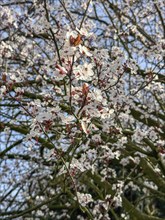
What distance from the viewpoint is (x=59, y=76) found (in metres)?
1.80

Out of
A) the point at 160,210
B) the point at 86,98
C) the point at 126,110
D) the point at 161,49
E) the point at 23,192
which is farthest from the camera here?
the point at 160,210

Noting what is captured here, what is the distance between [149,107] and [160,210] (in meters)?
4.94

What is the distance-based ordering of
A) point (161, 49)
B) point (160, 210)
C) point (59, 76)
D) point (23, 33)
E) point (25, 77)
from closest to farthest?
point (59, 76) < point (161, 49) < point (25, 77) < point (23, 33) < point (160, 210)

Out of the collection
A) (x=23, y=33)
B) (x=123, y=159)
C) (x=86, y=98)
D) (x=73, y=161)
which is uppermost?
(x=23, y=33)

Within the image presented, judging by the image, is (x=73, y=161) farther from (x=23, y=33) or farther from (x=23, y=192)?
(x=23, y=192)

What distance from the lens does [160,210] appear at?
1007cm

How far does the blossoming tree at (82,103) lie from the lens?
220 cm

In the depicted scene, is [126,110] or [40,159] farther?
[40,159]

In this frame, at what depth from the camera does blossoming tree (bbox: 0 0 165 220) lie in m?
2.20

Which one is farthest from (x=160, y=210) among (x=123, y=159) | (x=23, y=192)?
(x=123, y=159)

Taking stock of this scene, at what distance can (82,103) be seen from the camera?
1.99m

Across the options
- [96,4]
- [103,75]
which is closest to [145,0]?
[96,4]

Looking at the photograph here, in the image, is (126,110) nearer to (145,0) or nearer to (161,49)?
(161,49)

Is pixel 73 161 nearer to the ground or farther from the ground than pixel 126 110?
nearer to the ground
